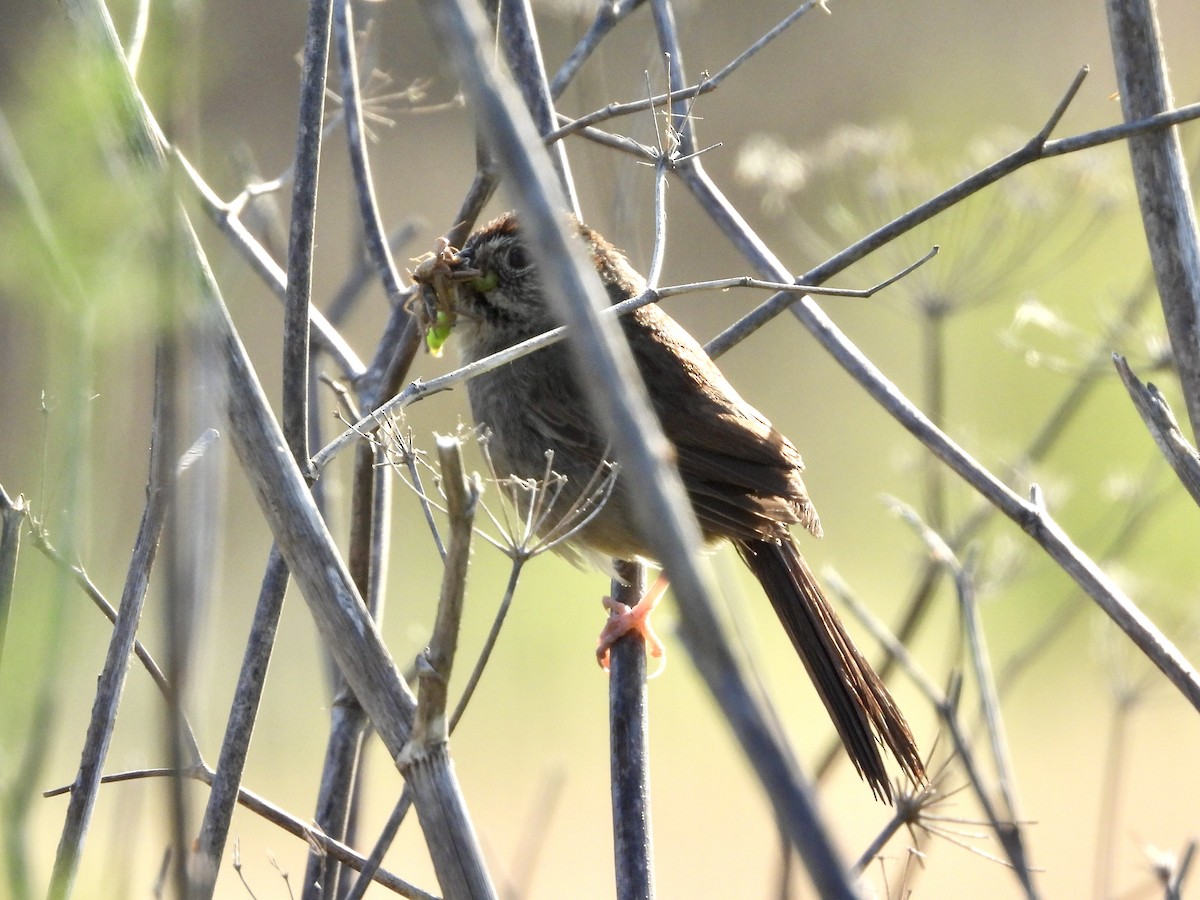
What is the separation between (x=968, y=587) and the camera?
91.7 inches

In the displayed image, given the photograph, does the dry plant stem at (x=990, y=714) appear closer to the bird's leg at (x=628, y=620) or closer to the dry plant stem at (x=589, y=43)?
the bird's leg at (x=628, y=620)

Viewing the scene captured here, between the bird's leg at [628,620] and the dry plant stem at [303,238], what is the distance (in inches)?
43.2

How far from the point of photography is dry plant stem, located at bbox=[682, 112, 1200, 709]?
6.20 feet

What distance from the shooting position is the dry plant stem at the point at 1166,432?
6.11 feet

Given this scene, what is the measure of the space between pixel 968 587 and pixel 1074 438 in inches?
268

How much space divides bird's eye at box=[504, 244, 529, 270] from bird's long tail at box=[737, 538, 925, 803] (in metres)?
1.01

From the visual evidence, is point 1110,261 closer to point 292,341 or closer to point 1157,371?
point 1157,371

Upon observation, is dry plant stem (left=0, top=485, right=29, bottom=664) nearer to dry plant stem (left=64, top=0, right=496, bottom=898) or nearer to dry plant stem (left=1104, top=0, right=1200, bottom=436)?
dry plant stem (left=64, top=0, right=496, bottom=898)

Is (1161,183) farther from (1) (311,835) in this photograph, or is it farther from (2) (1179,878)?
(1) (311,835)

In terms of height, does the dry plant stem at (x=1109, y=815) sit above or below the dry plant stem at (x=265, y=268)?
below

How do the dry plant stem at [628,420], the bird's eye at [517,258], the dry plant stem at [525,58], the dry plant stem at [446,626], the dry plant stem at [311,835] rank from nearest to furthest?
the dry plant stem at [628,420] → the dry plant stem at [446,626] → the dry plant stem at [311,835] → the dry plant stem at [525,58] → the bird's eye at [517,258]

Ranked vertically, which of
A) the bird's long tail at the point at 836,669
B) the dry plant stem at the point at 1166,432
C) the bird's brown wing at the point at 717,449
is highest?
the bird's brown wing at the point at 717,449

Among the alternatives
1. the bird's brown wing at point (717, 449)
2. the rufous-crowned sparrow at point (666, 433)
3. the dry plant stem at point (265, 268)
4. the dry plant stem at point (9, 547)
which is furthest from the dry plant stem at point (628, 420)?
the bird's brown wing at point (717, 449)

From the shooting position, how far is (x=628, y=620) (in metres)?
3.04
